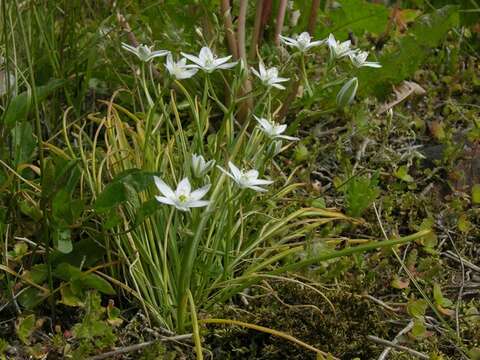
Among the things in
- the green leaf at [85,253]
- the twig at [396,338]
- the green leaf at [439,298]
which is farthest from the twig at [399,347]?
the green leaf at [85,253]

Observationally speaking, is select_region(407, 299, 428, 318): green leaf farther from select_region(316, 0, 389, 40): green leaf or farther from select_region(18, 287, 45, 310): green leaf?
select_region(316, 0, 389, 40): green leaf

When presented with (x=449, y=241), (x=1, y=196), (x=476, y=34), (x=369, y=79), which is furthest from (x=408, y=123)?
(x=1, y=196)

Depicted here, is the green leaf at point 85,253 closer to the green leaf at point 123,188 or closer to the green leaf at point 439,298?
the green leaf at point 123,188

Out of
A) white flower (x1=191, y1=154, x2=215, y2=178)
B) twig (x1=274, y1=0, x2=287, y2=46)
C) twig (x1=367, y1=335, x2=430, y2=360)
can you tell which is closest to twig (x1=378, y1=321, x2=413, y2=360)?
twig (x1=367, y1=335, x2=430, y2=360)

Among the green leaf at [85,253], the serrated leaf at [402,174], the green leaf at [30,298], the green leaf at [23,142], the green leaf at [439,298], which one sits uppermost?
the green leaf at [23,142]

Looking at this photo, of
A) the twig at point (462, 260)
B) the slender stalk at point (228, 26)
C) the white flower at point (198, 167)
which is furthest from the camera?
the slender stalk at point (228, 26)

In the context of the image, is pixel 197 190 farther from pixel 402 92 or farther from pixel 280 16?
pixel 402 92

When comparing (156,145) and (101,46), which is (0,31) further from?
(156,145)

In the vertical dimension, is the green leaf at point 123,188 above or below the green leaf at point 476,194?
above

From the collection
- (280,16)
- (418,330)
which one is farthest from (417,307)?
(280,16)
